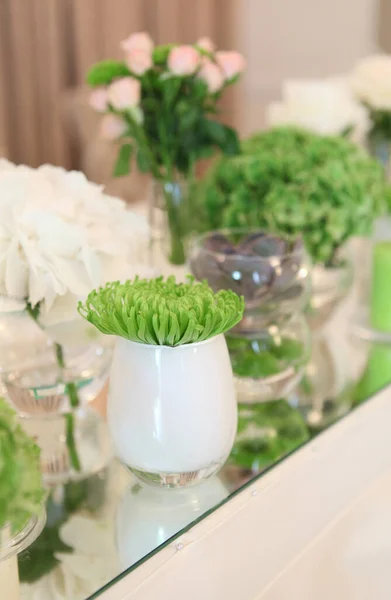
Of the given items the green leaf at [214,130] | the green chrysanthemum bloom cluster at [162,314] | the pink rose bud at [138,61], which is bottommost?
the green chrysanthemum bloom cluster at [162,314]

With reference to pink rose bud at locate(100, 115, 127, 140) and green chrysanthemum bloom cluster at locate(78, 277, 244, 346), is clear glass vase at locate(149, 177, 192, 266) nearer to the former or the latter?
pink rose bud at locate(100, 115, 127, 140)

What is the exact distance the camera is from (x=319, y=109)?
1182 millimetres

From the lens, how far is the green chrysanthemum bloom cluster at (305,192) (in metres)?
0.84

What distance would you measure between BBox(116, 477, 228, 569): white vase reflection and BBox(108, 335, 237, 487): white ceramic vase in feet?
0.09

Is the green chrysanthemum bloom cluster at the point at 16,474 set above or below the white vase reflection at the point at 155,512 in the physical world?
above

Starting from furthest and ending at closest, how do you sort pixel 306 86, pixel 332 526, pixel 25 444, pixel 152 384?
pixel 306 86 < pixel 332 526 < pixel 152 384 < pixel 25 444

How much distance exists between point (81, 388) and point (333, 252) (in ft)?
1.29

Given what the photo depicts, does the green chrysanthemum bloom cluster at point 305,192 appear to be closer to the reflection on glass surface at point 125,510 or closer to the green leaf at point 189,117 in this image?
the green leaf at point 189,117

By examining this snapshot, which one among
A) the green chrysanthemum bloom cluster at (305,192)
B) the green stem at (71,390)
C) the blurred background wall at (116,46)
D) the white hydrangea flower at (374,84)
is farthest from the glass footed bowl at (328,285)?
the blurred background wall at (116,46)

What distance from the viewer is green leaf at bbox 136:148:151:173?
923 mm

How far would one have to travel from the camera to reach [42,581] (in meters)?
0.51

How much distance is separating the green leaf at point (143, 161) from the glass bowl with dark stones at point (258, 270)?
210 mm

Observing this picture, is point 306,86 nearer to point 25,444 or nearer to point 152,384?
point 152,384

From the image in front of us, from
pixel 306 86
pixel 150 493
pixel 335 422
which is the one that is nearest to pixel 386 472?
pixel 335 422
